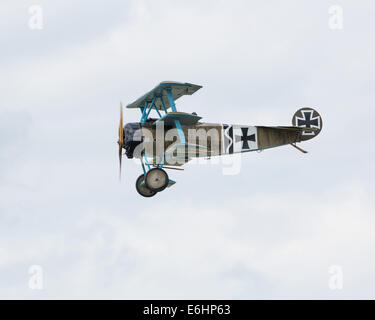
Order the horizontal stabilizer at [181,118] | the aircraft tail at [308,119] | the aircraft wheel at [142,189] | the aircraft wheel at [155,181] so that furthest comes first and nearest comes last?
1. the aircraft tail at [308,119]
2. the aircraft wheel at [142,189]
3. the aircraft wheel at [155,181]
4. the horizontal stabilizer at [181,118]

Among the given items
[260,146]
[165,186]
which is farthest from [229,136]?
[165,186]

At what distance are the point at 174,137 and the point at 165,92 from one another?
1450 mm

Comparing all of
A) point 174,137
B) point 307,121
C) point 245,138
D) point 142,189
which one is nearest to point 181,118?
point 174,137

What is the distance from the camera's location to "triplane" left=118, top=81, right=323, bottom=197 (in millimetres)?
24438

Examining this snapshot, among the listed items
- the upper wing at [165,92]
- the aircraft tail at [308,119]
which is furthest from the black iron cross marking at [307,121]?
the upper wing at [165,92]

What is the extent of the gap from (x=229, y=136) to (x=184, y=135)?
159cm

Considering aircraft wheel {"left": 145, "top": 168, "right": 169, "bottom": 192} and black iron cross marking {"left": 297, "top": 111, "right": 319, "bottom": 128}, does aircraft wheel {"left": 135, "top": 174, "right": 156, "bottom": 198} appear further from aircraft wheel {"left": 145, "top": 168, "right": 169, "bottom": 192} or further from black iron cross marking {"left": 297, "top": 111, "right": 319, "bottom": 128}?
black iron cross marking {"left": 297, "top": 111, "right": 319, "bottom": 128}

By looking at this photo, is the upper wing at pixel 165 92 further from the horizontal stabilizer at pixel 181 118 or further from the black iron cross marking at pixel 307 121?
the black iron cross marking at pixel 307 121

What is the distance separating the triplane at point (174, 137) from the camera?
24.4 m

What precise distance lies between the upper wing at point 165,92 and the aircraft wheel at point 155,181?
249 cm

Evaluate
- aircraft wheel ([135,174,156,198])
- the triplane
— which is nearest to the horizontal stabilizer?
the triplane

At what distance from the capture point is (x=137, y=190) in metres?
25.9

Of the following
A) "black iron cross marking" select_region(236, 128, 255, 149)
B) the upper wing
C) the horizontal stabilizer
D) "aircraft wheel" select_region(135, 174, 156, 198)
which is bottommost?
"aircraft wheel" select_region(135, 174, 156, 198)

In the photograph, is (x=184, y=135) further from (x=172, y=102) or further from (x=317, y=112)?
(x=317, y=112)
